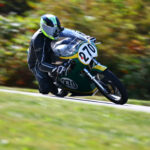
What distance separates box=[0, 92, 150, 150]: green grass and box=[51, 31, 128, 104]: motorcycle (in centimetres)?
73

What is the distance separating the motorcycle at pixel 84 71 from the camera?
26.1 feet

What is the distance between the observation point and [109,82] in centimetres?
792

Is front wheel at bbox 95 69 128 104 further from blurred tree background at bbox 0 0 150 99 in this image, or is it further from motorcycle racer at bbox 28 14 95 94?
blurred tree background at bbox 0 0 150 99

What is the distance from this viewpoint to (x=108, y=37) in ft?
44.0

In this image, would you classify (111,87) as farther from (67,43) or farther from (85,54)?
(67,43)

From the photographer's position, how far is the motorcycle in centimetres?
794

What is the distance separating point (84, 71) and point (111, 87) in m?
0.67

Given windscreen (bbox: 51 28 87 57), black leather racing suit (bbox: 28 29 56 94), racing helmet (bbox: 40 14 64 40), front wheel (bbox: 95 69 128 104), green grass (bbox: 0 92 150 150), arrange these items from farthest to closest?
black leather racing suit (bbox: 28 29 56 94) < racing helmet (bbox: 40 14 64 40) < windscreen (bbox: 51 28 87 57) < front wheel (bbox: 95 69 128 104) < green grass (bbox: 0 92 150 150)

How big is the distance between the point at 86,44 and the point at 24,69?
6.19m

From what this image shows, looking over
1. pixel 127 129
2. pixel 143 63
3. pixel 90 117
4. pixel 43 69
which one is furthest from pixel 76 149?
pixel 143 63

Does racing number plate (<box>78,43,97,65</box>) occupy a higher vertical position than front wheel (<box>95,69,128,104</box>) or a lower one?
higher

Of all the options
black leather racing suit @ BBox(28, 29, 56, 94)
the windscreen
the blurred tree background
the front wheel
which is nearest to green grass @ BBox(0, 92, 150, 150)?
the front wheel

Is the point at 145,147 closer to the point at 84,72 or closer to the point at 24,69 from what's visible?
the point at 84,72

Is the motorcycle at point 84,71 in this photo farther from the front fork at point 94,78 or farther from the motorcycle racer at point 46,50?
the motorcycle racer at point 46,50
